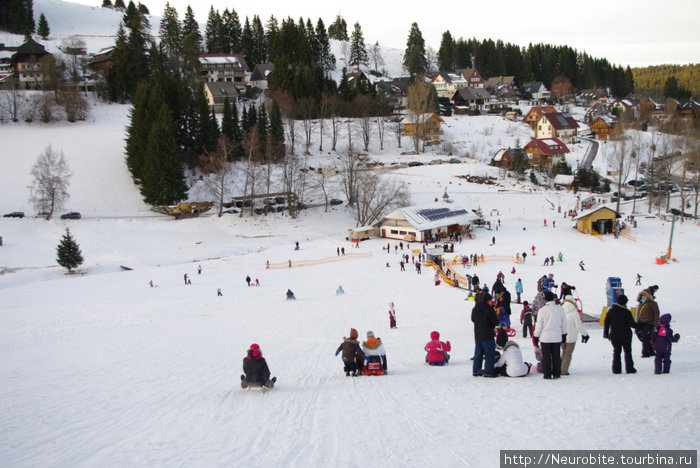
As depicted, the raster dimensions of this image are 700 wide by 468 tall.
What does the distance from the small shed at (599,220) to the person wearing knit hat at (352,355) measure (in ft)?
126

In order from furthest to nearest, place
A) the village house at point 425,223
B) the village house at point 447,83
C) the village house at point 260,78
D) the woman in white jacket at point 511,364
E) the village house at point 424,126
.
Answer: the village house at point 447,83
the village house at point 260,78
the village house at point 424,126
the village house at point 425,223
the woman in white jacket at point 511,364

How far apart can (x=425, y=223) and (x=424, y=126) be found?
122ft

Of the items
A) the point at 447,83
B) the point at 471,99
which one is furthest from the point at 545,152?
the point at 447,83

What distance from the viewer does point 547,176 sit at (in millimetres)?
69250

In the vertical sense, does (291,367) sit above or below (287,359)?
above

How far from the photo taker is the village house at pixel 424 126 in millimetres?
76731

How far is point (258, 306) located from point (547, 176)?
58.7 meters

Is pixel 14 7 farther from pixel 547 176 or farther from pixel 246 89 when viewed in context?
pixel 547 176

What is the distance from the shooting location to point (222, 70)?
92438 millimetres

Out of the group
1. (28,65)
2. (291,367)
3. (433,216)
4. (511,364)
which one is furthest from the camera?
(28,65)

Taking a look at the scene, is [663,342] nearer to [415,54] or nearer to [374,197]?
[374,197]

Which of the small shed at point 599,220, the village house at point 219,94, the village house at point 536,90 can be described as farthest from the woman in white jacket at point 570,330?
the village house at point 536,90

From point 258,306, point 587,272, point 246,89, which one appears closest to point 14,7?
point 246,89

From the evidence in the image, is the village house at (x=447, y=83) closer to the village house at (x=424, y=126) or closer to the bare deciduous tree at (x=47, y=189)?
the village house at (x=424, y=126)
